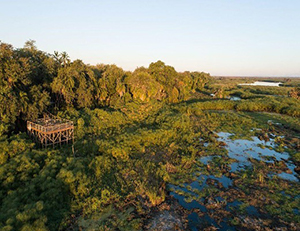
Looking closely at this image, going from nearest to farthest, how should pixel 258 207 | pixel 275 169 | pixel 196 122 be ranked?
1. pixel 258 207
2. pixel 275 169
3. pixel 196 122

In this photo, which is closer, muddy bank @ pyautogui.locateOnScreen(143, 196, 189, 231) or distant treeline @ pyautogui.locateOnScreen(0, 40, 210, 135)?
muddy bank @ pyautogui.locateOnScreen(143, 196, 189, 231)

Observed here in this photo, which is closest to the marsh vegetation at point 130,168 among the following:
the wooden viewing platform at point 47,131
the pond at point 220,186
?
the pond at point 220,186

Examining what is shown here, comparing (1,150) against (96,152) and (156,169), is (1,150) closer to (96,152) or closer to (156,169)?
(96,152)

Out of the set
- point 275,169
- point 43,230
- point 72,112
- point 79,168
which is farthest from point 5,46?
point 275,169

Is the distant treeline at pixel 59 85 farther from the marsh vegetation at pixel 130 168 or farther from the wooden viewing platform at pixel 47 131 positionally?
the wooden viewing platform at pixel 47 131

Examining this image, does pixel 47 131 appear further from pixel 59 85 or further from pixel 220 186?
pixel 220 186

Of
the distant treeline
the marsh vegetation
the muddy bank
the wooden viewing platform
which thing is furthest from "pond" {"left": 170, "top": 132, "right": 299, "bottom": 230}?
the distant treeline

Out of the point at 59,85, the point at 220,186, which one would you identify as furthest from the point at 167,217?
the point at 59,85

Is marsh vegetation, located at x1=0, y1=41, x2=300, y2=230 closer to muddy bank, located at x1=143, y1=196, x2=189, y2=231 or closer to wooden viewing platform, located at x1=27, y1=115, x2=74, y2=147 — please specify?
muddy bank, located at x1=143, y1=196, x2=189, y2=231
